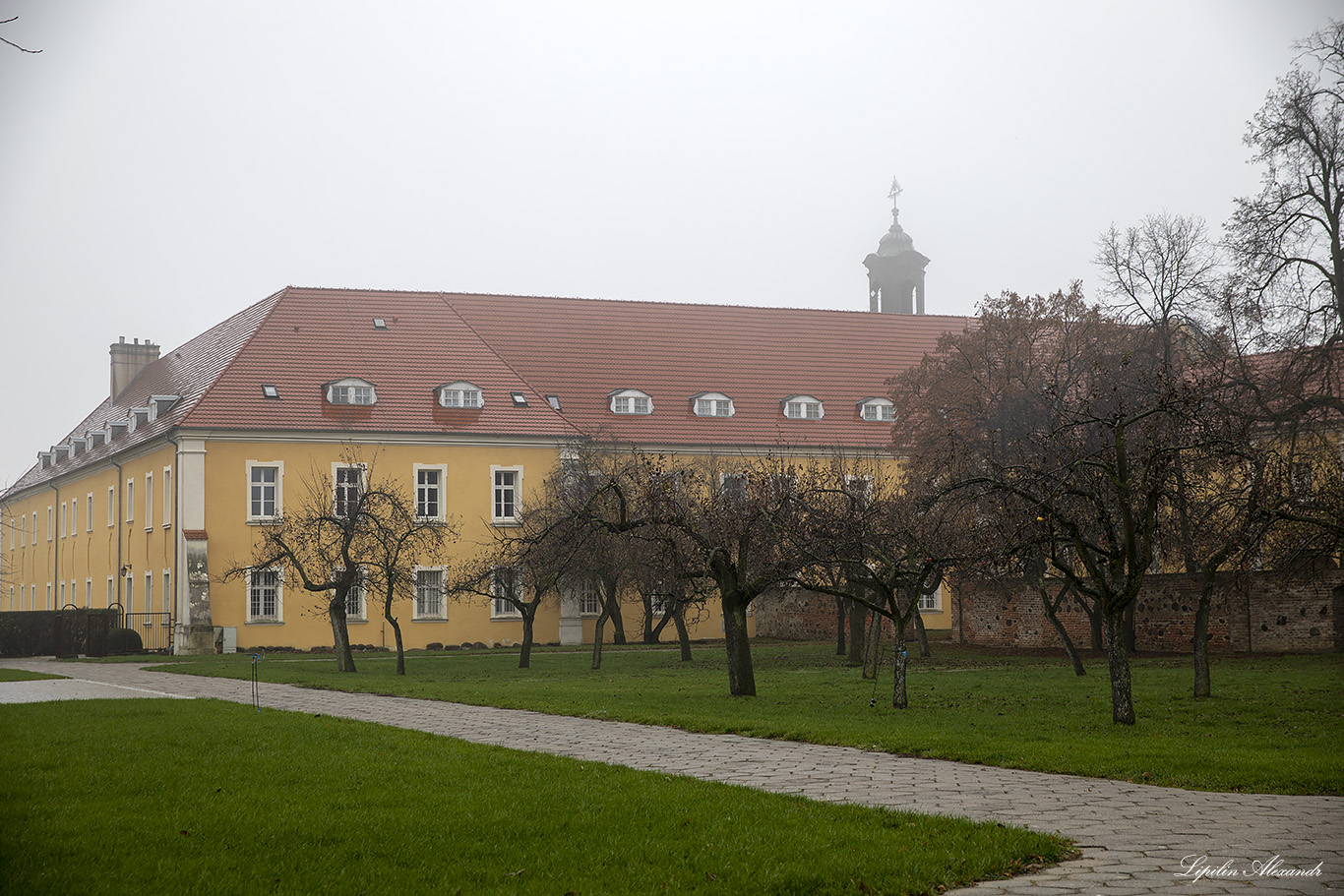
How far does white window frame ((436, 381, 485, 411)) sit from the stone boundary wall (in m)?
19.6

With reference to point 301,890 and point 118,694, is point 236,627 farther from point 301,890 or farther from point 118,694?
point 301,890

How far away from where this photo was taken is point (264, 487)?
1633 inches

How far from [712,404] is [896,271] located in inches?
947

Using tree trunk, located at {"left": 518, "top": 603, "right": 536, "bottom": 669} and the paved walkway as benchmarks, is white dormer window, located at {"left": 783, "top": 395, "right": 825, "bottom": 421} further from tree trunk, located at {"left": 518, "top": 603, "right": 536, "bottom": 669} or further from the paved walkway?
the paved walkway

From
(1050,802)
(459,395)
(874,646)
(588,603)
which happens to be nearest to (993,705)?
(874,646)

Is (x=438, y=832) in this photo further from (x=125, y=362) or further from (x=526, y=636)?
(x=125, y=362)

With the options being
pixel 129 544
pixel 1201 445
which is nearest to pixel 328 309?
pixel 129 544

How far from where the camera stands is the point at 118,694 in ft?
69.1

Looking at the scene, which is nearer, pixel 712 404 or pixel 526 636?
pixel 526 636

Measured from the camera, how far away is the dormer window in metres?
49.8

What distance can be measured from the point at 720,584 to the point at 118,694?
10454 millimetres

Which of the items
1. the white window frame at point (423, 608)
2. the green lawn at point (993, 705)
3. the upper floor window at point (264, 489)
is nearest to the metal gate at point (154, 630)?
the upper floor window at point (264, 489)

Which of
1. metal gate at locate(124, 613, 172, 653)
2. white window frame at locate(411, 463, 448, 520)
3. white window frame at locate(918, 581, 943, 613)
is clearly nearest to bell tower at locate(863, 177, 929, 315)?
white window frame at locate(918, 581, 943, 613)

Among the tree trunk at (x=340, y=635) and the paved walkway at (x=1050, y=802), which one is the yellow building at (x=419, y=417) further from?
the paved walkway at (x=1050, y=802)
